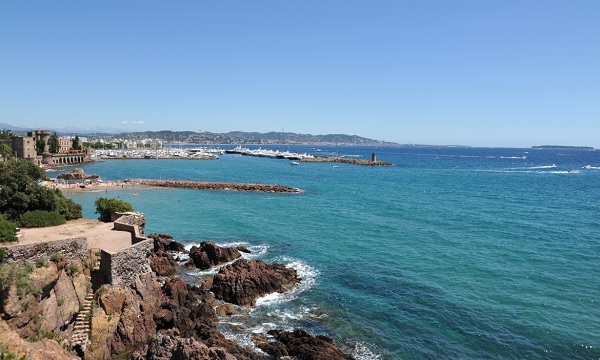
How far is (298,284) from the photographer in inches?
991

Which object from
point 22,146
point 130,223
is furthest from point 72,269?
point 22,146

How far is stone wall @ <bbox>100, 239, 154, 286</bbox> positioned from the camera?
17719 millimetres

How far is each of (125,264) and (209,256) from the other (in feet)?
34.7

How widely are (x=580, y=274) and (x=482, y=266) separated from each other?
613 centimetres

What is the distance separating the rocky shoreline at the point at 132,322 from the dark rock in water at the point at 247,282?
1273mm

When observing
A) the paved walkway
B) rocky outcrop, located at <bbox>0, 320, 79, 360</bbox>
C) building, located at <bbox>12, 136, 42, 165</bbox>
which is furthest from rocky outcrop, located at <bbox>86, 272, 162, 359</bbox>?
building, located at <bbox>12, 136, 42, 165</bbox>

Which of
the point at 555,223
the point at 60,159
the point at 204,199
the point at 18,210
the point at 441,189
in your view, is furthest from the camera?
the point at 60,159

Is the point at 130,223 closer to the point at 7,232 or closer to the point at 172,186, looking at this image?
the point at 7,232

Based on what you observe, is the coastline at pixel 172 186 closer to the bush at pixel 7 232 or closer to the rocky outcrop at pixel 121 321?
the bush at pixel 7 232

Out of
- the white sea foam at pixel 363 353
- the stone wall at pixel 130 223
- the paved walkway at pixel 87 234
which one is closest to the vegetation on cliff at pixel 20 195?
the paved walkway at pixel 87 234

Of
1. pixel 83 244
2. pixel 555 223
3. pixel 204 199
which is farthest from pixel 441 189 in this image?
pixel 83 244

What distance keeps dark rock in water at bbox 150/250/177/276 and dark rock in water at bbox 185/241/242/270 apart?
161cm

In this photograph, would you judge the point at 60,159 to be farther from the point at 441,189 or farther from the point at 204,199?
the point at 441,189

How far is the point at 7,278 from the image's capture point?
1547cm
